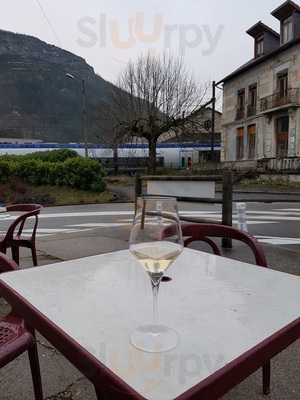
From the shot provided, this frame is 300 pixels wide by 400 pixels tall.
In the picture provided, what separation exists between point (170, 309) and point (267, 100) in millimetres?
27082

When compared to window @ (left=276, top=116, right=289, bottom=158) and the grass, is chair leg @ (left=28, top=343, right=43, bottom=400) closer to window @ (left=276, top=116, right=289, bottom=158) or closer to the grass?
the grass

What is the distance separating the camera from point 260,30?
2716 cm

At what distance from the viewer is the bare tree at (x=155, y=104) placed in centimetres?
2589

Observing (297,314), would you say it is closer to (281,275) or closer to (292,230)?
(281,275)

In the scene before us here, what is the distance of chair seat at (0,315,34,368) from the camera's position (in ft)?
4.47

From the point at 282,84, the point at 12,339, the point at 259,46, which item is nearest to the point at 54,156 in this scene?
the point at 282,84

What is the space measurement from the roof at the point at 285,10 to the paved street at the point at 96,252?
17.7 meters

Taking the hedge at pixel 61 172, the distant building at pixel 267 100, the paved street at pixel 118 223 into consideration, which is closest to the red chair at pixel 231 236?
the paved street at pixel 118 223

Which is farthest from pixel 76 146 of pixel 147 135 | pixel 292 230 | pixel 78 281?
pixel 78 281

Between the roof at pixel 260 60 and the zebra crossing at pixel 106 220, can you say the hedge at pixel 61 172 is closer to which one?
the zebra crossing at pixel 106 220

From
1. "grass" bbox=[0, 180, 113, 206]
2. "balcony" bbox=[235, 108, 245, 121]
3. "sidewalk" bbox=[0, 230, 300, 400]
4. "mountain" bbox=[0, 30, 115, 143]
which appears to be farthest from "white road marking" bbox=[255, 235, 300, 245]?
"mountain" bbox=[0, 30, 115, 143]

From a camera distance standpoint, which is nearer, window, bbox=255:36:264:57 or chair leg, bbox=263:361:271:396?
chair leg, bbox=263:361:271:396

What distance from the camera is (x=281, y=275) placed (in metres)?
1.46

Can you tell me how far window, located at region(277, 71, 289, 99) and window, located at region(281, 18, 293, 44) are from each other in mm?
2314
